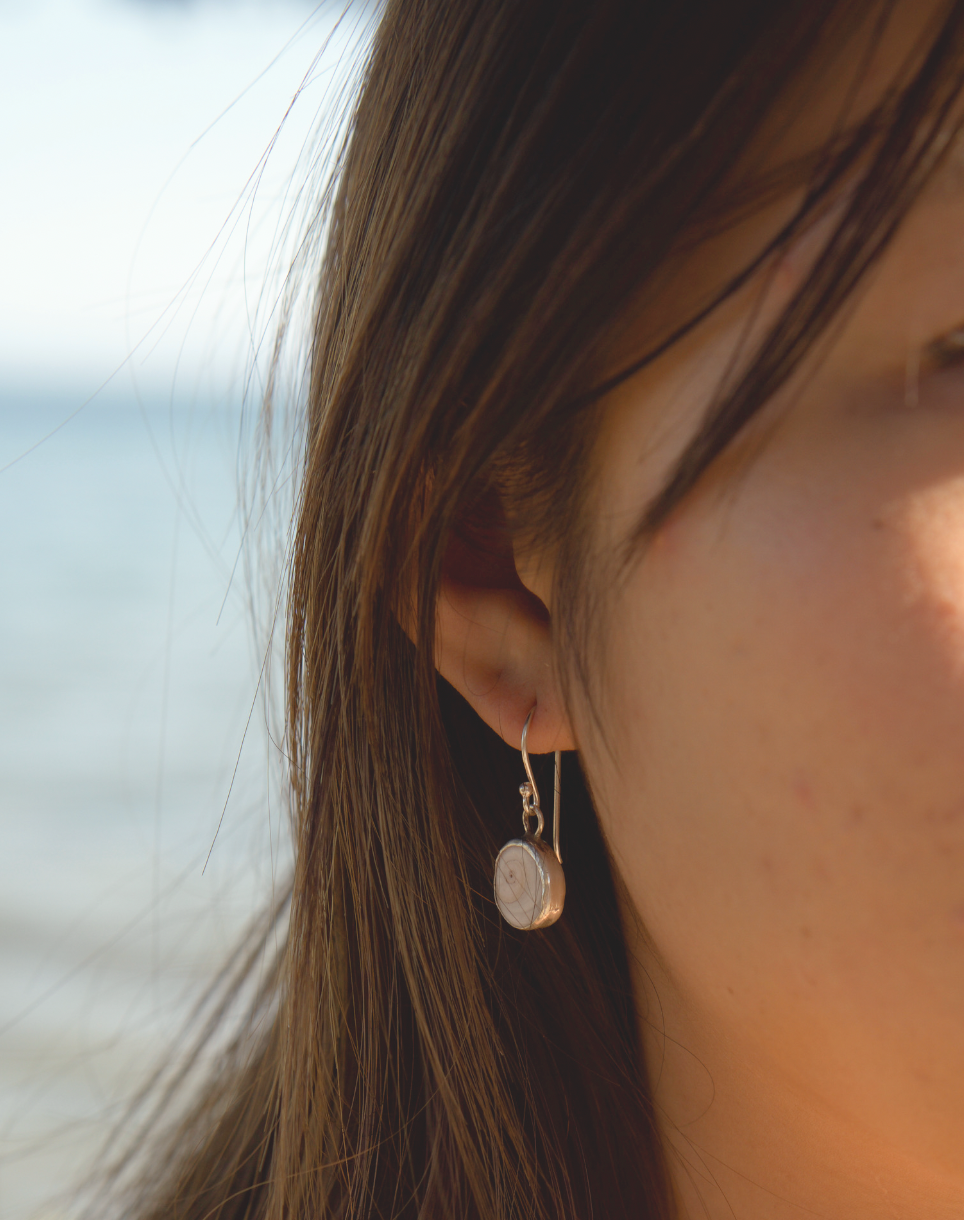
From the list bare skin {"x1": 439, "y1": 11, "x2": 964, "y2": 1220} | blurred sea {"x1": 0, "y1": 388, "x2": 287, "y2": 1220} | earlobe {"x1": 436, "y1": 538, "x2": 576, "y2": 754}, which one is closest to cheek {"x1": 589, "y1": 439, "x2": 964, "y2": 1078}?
bare skin {"x1": 439, "y1": 11, "x2": 964, "y2": 1220}

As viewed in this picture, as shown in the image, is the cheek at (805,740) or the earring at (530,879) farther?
the earring at (530,879)

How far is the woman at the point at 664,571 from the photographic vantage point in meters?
0.64

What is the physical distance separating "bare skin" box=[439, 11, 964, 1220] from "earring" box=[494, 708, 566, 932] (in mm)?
135

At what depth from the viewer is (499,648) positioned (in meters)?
0.92

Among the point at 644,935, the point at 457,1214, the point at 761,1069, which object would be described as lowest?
the point at 457,1214

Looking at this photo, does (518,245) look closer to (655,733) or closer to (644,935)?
(655,733)

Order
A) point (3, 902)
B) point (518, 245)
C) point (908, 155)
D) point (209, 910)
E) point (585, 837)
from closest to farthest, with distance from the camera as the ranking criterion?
point (908, 155)
point (518, 245)
point (585, 837)
point (209, 910)
point (3, 902)

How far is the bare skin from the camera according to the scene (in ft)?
2.07

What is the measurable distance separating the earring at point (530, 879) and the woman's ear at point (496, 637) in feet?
0.06

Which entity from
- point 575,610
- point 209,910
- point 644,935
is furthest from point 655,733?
point 209,910

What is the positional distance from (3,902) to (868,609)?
4558mm

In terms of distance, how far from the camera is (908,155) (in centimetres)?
63

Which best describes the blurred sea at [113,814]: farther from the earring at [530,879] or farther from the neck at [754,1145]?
the neck at [754,1145]

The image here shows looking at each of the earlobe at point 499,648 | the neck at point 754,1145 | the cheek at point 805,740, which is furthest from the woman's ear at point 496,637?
the neck at point 754,1145
